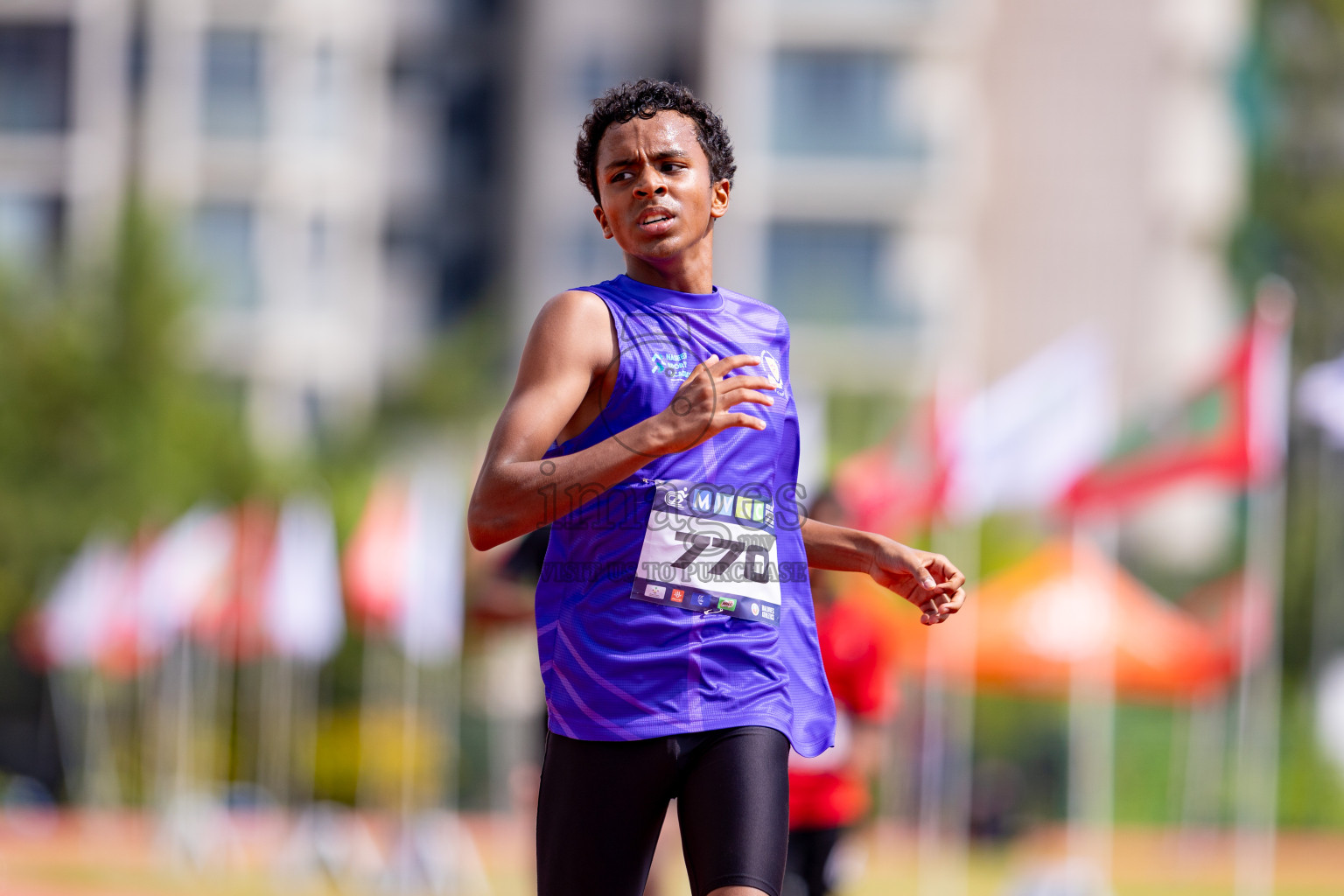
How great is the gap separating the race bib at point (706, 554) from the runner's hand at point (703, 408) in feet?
0.79

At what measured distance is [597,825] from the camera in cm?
297

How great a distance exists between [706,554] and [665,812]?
0.42 m

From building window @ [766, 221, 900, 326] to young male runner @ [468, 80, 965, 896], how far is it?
32990 millimetres

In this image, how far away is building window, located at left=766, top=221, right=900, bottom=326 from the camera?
36.0 metres

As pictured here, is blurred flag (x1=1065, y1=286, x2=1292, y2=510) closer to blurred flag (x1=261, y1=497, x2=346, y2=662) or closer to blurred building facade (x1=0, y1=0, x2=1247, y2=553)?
blurred flag (x1=261, y1=497, x2=346, y2=662)

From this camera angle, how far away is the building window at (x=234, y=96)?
38375 mm

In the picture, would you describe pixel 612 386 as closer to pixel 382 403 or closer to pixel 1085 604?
pixel 1085 604

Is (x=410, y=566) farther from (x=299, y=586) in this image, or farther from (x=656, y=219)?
(x=656, y=219)

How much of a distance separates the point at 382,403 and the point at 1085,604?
82.3ft

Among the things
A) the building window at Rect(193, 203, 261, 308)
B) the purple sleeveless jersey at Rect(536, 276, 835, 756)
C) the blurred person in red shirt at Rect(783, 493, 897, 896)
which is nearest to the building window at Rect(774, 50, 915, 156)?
the building window at Rect(193, 203, 261, 308)

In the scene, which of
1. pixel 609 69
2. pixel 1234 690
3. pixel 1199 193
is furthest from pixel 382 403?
pixel 1234 690

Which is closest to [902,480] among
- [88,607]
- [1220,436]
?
[1220,436]

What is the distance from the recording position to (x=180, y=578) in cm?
1917

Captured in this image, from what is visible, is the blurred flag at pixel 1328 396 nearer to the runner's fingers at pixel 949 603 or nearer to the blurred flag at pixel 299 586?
the runner's fingers at pixel 949 603
